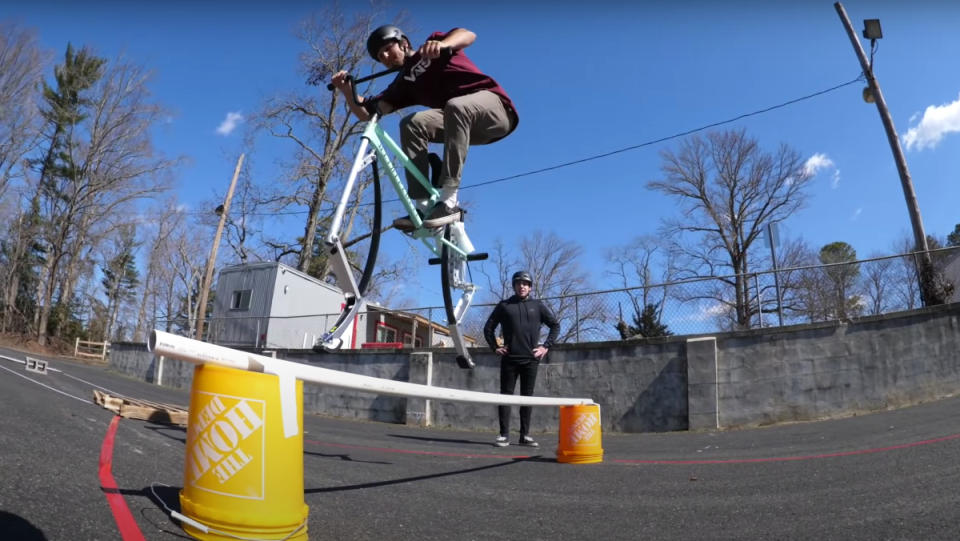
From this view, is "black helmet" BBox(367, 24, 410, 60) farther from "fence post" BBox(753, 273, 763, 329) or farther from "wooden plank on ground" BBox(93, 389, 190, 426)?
"fence post" BBox(753, 273, 763, 329)

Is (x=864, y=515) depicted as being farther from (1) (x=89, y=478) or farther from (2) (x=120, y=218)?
(2) (x=120, y=218)

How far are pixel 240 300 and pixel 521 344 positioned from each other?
16471mm

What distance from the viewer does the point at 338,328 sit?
3.36 metres

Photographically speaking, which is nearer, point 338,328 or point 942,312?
point 338,328

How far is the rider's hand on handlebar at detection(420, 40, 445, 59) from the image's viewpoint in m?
3.38

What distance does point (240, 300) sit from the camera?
748 inches

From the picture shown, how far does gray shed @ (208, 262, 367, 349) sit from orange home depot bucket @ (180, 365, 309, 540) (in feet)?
49.5

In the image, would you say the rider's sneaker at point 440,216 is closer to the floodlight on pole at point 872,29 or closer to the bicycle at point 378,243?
the bicycle at point 378,243

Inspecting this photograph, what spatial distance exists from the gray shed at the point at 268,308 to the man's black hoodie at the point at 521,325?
1162 centimetres

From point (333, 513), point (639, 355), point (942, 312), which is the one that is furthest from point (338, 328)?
point (942, 312)

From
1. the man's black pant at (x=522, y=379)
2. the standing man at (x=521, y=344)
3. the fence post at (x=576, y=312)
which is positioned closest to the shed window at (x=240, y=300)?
the fence post at (x=576, y=312)

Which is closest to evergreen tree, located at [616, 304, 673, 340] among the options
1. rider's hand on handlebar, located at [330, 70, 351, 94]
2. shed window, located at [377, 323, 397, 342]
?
rider's hand on handlebar, located at [330, 70, 351, 94]

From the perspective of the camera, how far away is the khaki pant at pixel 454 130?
11.6 feet

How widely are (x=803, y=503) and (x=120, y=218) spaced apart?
4041 cm
